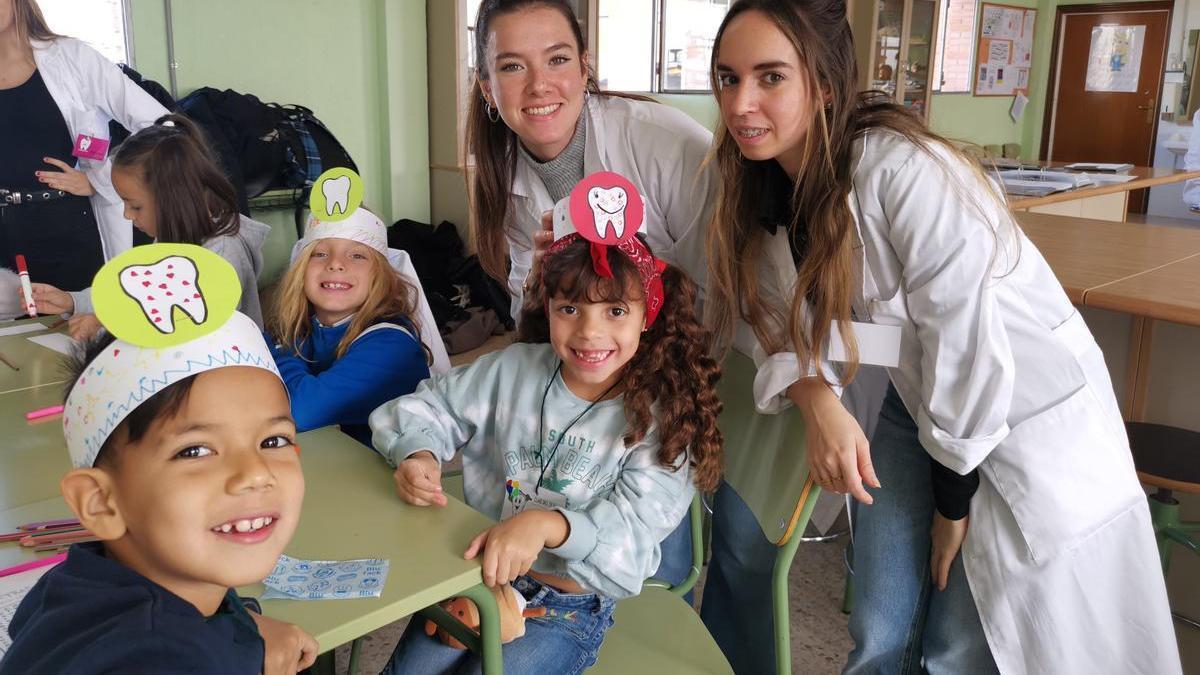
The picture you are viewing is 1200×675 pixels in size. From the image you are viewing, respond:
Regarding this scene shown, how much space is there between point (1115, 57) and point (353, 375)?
846 centimetres

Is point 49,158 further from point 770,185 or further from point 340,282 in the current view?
point 770,185

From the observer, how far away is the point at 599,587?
1146mm

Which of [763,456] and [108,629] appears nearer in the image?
[108,629]

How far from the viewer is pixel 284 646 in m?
0.83

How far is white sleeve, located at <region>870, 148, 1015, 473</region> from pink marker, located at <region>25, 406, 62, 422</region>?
1.36m

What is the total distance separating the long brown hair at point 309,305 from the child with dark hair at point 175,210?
0.53 meters

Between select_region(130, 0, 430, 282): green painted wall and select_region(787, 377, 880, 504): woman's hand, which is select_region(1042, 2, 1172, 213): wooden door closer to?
select_region(130, 0, 430, 282): green painted wall

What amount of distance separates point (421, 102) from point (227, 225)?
213cm

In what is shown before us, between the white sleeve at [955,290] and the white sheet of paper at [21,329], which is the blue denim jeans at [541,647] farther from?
the white sheet of paper at [21,329]

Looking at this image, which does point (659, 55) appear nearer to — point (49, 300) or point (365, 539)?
point (49, 300)

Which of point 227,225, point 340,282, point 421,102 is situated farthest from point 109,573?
point 421,102

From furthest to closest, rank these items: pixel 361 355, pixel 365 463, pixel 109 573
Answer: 1. pixel 361 355
2. pixel 365 463
3. pixel 109 573

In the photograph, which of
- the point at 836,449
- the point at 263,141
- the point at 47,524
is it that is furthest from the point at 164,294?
the point at 263,141

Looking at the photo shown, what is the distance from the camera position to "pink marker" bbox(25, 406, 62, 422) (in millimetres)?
1467
